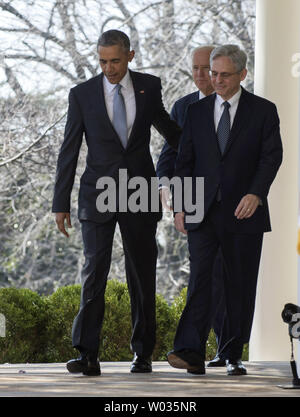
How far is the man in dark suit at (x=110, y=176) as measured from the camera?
528cm

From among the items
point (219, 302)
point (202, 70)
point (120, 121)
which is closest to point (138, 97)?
point (120, 121)

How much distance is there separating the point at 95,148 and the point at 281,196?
1.88m

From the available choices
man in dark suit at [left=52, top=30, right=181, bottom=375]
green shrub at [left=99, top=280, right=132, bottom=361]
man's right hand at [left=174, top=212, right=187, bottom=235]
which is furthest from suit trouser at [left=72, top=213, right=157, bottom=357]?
green shrub at [left=99, top=280, right=132, bottom=361]

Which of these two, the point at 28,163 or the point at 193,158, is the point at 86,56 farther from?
the point at 193,158

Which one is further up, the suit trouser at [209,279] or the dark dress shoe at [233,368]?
the suit trouser at [209,279]

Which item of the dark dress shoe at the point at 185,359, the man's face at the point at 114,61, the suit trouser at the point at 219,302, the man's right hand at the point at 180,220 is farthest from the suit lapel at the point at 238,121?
the dark dress shoe at the point at 185,359

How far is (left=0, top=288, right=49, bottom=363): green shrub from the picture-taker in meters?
7.09

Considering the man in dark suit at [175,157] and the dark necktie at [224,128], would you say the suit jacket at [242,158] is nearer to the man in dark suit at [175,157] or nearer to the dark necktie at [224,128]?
the dark necktie at [224,128]

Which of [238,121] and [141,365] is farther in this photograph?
[141,365]

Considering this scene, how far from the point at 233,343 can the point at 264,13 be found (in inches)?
100

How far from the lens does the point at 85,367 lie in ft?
17.4

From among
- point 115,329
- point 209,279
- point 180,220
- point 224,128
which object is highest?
point 224,128

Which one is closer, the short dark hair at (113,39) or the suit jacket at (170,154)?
the short dark hair at (113,39)

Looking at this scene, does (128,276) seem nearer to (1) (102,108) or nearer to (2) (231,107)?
(1) (102,108)
